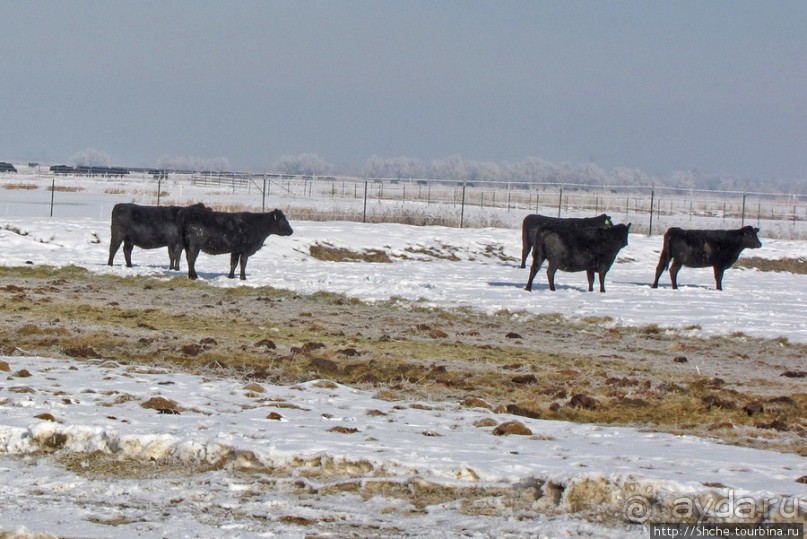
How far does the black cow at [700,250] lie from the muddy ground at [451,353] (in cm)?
701

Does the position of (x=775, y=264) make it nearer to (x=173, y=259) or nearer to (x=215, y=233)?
(x=215, y=233)

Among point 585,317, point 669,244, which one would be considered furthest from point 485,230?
point 585,317

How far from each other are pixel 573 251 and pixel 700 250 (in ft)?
13.0

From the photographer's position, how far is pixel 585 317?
15.9 m

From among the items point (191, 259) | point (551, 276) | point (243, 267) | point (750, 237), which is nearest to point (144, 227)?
point (191, 259)

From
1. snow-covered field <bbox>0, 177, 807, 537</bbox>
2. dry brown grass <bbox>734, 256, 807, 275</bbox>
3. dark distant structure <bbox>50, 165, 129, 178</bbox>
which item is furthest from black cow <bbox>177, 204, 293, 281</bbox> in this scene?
dark distant structure <bbox>50, 165, 129, 178</bbox>

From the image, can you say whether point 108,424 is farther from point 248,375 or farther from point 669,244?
point 669,244

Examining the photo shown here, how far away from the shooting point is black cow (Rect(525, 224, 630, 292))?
19797mm

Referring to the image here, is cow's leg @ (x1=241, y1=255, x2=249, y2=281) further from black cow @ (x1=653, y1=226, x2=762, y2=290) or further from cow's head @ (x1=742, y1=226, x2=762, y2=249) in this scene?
cow's head @ (x1=742, y1=226, x2=762, y2=249)

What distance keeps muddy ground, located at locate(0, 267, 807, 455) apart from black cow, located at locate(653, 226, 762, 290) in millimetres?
7013

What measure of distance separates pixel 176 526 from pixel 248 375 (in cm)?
472

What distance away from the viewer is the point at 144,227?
2212cm

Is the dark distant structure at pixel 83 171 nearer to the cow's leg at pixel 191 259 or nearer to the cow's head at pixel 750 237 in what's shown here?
the cow's leg at pixel 191 259

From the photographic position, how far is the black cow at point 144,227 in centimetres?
2205
